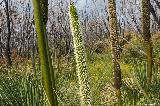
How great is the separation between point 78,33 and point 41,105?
2727mm

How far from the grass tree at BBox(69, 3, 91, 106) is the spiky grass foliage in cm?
254

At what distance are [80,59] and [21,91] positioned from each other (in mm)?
3106

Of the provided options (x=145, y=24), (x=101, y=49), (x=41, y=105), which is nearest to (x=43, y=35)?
(x=41, y=105)

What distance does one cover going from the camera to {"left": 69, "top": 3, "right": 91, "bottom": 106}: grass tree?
1670 mm

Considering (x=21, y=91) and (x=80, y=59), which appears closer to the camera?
(x=80, y=59)

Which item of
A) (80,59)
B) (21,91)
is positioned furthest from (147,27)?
(80,59)

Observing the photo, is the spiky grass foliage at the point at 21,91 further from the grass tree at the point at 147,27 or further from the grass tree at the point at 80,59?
the grass tree at the point at 80,59

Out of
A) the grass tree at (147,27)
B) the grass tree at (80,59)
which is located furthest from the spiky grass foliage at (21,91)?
the grass tree at (80,59)

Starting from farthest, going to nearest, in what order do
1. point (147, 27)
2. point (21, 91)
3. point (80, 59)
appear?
point (147, 27)
point (21, 91)
point (80, 59)

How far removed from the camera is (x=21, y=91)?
4691 mm

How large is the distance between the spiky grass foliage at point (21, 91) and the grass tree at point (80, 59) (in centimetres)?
254

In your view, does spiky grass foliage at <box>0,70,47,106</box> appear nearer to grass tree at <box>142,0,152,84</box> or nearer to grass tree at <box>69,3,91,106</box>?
grass tree at <box>142,0,152,84</box>

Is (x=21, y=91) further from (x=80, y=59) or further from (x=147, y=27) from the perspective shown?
(x=80, y=59)

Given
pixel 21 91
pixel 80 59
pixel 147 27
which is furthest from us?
pixel 147 27
